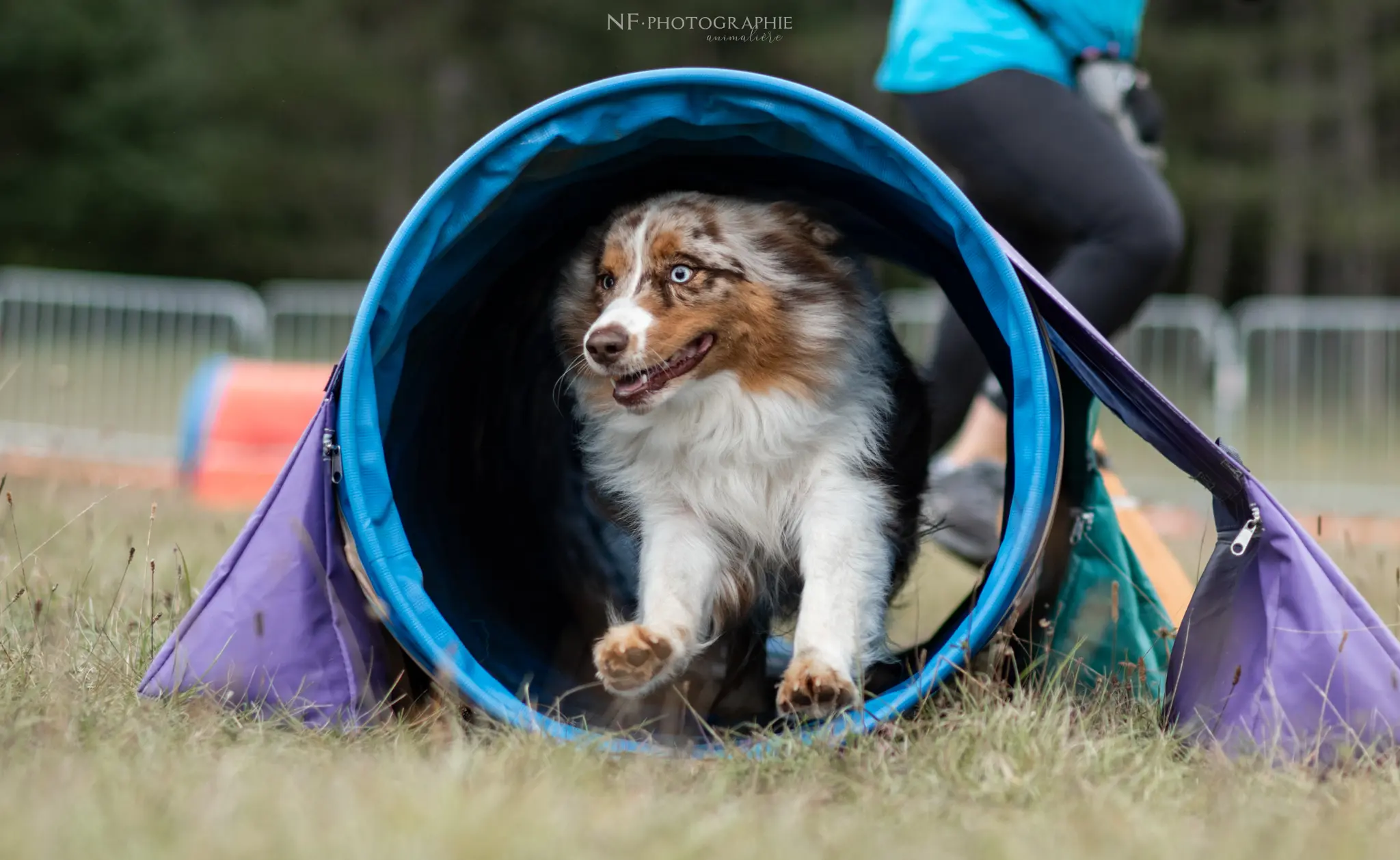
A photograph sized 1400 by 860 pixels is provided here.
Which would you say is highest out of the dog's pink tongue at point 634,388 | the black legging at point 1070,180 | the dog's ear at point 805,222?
the black legging at point 1070,180

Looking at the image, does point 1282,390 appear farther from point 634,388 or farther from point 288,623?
point 288,623

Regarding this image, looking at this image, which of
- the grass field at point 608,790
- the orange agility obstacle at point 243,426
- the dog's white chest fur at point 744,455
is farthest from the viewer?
the orange agility obstacle at point 243,426

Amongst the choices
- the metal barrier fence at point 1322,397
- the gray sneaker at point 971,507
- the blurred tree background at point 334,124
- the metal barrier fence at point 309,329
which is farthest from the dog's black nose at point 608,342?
the blurred tree background at point 334,124

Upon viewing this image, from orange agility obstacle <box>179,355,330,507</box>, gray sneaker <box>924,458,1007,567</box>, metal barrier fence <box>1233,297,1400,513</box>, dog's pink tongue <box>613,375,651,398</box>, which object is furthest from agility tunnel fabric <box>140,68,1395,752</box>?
metal barrier fence <box>1233,297,1400,513</box>

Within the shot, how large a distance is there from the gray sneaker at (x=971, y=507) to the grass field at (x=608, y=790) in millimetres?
1669

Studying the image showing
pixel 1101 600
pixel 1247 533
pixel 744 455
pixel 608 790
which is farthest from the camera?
pixel 1101 600

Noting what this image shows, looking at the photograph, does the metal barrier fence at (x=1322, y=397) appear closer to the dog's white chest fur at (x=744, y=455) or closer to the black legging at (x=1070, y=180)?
the black legging at (x=1070, y=180)

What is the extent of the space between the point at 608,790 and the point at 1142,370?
32.5 ft

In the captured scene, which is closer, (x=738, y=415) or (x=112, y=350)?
(x=738, y=415)

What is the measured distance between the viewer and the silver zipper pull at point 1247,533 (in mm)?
2895

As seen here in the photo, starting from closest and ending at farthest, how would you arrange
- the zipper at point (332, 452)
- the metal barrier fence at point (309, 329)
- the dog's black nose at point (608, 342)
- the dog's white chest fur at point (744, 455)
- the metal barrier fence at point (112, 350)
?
the zipper at point (332, 452) → the dog's black nose at point (608, 342) → the dog's white chest fur at point (744, 455) → the metal barrier fence at point (112, 350) → the metal barrier fence at point (309, 329)

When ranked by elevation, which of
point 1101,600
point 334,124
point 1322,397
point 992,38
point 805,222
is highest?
point 334,124

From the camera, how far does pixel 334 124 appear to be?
2681 cm

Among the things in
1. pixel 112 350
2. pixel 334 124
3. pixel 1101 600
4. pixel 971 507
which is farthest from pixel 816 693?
pixel 334 124
